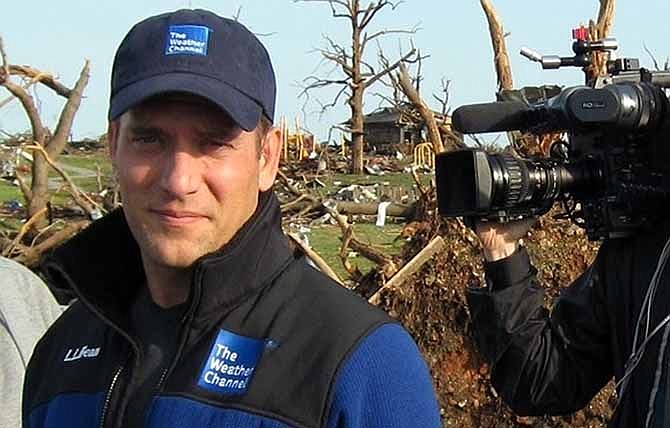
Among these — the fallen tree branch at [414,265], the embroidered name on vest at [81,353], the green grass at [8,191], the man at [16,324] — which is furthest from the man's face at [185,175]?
the green grass at [8,191]

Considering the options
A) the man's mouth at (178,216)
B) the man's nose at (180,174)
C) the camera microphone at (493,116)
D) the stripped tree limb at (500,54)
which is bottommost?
the man's mouth at (178,216)

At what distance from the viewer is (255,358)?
65.9 inches

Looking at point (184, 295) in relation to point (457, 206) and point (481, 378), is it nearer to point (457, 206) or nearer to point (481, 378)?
point (457, 206)

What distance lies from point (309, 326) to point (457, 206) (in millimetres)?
988

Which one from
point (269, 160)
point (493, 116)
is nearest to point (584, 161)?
point (493, 116)

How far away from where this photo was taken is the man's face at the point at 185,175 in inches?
67.4

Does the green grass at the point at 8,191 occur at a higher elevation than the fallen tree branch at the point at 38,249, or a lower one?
higher

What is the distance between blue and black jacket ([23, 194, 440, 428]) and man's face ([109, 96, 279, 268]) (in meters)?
0.04

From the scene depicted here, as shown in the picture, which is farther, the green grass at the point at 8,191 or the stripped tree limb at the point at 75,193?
the green grass at the point at 8,191

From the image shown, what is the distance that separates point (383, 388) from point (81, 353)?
0.65m

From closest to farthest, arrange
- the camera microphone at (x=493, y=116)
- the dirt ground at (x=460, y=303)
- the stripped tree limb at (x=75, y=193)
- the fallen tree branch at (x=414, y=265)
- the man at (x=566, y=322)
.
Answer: the man at (x=566, y=322), the camera microphone at (x=493, y=116), the dirt ground at (x=460, y=303), the fallen tree branch at (x=414, y=265), the stripped tree limb at (x=75, y=193)

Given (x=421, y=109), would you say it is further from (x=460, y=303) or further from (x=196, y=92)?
(x=196, y=92)

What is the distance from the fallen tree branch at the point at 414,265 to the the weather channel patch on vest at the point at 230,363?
4.35 m

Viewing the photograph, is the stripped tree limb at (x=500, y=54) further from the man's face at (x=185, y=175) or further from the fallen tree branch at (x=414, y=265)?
the man's face at (x=185, y=175)
